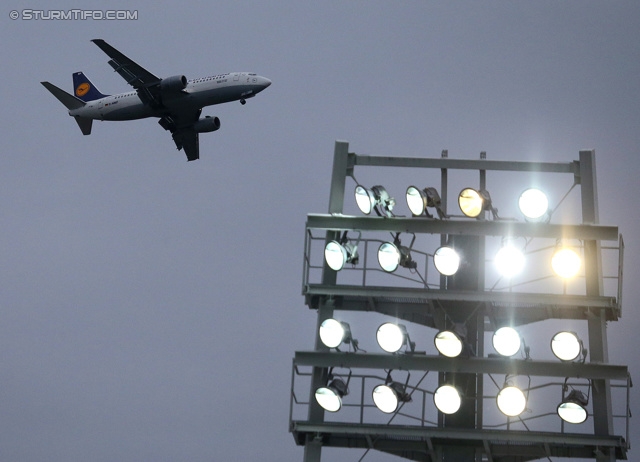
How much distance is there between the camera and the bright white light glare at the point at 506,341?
1773 cm

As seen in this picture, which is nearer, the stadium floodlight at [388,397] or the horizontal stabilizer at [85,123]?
the stadium floodlight at [388,397]

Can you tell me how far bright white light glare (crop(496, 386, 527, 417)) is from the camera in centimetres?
1747

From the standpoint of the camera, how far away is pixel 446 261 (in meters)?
18.2

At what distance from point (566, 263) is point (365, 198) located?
3876 mm

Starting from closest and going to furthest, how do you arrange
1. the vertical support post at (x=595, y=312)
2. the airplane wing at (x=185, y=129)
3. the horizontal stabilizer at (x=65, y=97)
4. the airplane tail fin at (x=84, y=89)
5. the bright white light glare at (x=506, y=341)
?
the bright white light glare at (x=506, y=341), the vertical support post at (x=595, y=312), the airplane wing at (x=185, y=129), the horizontal stabilizer at (x=65, y=97), the airplane tail fin at (x=84, y=89)

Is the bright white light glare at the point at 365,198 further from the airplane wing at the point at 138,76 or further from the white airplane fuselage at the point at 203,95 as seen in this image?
the airplane wing at the point at 138,76

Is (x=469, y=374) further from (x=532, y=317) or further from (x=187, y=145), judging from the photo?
(x=187, y=145)

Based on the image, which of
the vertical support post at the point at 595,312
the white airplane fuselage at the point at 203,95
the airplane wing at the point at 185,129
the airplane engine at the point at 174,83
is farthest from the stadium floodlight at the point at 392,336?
the airplane wing at the point at 185,129

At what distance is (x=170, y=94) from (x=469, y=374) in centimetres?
5584

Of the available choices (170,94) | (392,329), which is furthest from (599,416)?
(170,94)

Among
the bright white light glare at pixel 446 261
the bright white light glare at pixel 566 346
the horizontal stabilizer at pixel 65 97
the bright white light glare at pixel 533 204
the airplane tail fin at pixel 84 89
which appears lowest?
the bright white light glare at pixel 566 346

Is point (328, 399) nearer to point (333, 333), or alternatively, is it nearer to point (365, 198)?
point (333, 333)

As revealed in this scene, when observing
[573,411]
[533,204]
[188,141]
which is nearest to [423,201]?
[533,204]

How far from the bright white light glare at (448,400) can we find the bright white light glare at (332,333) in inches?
76.0
